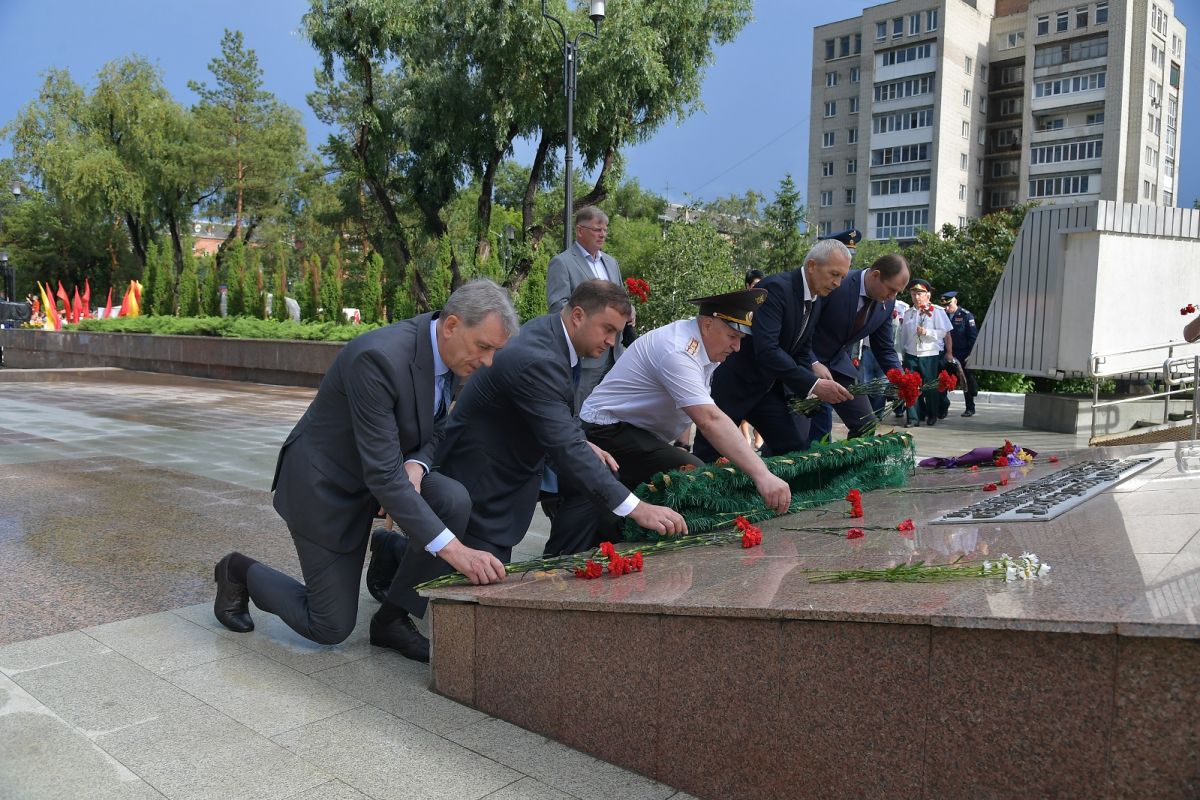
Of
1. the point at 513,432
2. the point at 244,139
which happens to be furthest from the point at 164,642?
the point at 244,139

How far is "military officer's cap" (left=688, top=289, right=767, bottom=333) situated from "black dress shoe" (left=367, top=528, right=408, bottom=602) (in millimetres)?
1792

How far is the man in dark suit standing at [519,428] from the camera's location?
377 cm

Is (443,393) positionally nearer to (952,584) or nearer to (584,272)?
(952,584)

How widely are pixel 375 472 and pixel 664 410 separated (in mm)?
1774

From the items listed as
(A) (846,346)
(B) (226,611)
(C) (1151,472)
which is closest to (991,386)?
(A) (846,346)

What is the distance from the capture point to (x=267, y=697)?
3.41m

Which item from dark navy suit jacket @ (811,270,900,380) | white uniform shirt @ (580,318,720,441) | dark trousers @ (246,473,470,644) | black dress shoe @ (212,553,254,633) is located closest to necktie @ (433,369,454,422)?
dark trousers @ (246,473,470,644)

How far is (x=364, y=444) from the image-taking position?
3.38 metres

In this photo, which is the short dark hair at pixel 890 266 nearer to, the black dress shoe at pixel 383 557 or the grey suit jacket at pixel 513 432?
the grey suit jacket at pixel 513 432

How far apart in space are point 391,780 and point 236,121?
43.1 meters

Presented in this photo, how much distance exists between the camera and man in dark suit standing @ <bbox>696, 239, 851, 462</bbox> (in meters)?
5.34

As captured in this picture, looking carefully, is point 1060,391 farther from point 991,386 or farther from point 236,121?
point 236,121

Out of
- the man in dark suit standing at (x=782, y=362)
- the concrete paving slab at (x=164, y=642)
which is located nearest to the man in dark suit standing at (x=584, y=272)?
the man in dark suit standing at (x=782, y=362)

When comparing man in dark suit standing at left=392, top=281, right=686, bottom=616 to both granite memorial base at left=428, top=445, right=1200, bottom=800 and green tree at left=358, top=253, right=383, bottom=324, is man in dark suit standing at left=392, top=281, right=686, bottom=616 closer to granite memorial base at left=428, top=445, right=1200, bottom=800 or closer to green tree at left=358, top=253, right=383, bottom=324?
granite memorial base at left=428, top=445, right=1200, bottom=800
